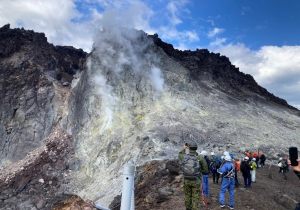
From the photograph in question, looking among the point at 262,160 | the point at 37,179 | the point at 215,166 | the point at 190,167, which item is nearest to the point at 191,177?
the point at 190,167

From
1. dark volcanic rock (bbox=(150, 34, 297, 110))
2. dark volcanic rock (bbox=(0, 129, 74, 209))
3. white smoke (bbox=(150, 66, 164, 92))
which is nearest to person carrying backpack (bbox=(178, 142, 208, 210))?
dark volcanic rock (bbox=(0, 129, 74, 209))

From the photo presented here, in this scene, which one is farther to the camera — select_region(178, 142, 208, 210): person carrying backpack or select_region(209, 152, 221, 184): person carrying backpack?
select_region(209, 152, 221, 184): person carrying backpack

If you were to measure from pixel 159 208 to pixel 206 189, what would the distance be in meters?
1.86

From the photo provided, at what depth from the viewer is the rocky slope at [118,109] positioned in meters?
29.1

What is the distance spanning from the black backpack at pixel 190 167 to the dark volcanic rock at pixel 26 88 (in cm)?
2945

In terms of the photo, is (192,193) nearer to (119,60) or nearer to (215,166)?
(215,166)

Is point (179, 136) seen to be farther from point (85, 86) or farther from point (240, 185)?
point (85, 86)

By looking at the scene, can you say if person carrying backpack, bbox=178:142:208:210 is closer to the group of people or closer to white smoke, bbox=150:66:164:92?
the group of people

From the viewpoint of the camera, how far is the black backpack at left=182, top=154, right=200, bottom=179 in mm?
10984

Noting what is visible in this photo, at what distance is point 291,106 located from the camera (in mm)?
54562

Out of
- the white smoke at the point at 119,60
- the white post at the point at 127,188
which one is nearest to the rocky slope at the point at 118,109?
the white smoke at the point at 119,60

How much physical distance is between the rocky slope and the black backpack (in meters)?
11.6

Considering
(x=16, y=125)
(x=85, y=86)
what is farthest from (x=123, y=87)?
(x=16, y=125)

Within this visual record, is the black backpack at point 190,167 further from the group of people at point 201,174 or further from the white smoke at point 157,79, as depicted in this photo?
the white smoke at point 157,79
